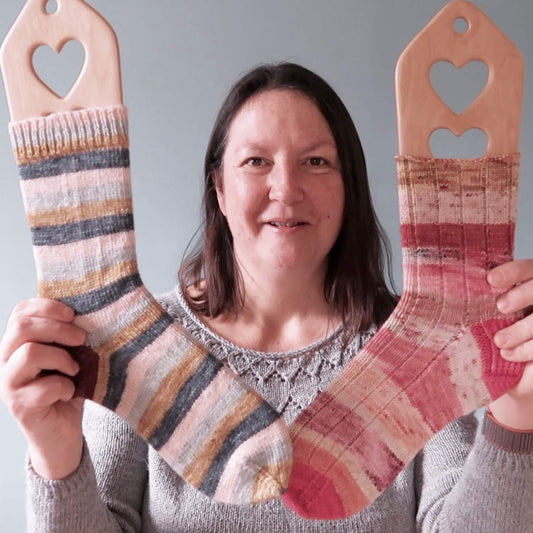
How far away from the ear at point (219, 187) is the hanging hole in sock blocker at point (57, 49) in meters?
0.36

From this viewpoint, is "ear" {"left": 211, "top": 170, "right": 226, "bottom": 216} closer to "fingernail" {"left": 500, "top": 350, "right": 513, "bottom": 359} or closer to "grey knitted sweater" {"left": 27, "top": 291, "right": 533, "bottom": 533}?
"grey knitted sweater" {"left": 27, "top": 291, "right": 533, "bottom": 533}

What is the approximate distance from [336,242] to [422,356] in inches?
14.1

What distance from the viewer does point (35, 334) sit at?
79cm

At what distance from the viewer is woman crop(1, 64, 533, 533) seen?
867mm

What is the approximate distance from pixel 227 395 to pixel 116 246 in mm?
228

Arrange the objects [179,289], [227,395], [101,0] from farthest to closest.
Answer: [101,0] → [179,289] → [227,395]

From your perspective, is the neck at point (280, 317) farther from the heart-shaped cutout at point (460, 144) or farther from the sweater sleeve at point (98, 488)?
the heart-shaped cutout at point (460, 144)

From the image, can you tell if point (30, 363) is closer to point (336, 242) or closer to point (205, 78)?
point (336, 242)

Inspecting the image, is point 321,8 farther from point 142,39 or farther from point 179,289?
point 179,289

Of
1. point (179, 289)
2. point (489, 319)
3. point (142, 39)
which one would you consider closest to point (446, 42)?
point (489, 319)

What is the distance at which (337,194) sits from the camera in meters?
1.07

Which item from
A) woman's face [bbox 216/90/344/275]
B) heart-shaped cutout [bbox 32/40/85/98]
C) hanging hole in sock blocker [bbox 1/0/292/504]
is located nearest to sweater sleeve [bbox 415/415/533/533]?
hanging hole in sock blocker [bbox 1/0/292/504]

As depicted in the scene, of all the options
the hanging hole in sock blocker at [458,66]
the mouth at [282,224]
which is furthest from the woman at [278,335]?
the hanging hole in sock blocker at [458,66]

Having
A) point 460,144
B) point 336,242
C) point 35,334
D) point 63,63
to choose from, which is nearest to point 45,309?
point 35,334
